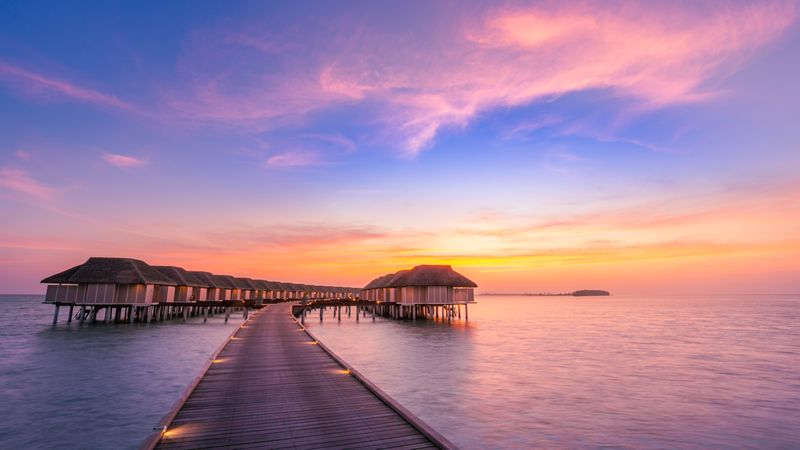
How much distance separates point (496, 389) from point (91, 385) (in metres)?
16.7

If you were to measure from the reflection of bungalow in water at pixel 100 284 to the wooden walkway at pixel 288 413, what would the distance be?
30.6 meters

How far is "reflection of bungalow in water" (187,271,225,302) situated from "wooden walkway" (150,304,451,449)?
4575 cm

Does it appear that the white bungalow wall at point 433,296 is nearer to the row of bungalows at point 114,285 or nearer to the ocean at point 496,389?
the ocean at point 496,389

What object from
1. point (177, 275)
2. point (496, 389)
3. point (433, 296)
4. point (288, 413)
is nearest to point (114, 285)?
point (177, 275)

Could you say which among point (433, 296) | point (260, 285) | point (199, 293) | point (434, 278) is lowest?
point (433, 296)

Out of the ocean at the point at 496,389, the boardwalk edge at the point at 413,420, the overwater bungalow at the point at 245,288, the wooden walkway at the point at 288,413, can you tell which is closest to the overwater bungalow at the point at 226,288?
the overwater bungalow at the point at 245,288

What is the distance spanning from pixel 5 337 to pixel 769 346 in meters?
62.5

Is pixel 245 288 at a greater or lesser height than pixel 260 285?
lesser

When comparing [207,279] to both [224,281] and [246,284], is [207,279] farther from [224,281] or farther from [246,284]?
[246,284]

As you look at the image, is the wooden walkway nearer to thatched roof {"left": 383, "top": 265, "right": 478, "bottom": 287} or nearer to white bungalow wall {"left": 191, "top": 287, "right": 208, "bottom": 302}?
thatched roof {"left": 383, "top": 265, "right": 478, "bottom": 287}

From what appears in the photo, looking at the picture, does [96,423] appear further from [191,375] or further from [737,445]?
[737,445]

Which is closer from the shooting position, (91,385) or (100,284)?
(91,385)

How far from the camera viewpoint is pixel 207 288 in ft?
193

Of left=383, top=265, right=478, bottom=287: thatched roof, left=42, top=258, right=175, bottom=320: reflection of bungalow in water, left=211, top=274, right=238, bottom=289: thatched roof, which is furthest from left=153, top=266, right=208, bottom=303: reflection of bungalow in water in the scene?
left=383, top=265, right=478, bottom=287: thatched roof
